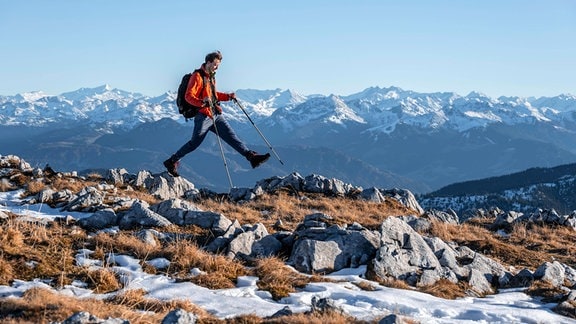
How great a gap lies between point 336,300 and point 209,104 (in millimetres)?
8603

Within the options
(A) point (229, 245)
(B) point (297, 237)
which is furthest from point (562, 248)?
(A) point (229, 245)

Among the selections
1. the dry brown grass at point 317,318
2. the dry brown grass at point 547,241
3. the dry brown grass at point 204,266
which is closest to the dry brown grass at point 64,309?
the dry brown grass at point 317,318

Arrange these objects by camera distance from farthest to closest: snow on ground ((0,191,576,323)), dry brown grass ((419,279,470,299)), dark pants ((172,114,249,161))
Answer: dark pants ((172,114,249,161))
dry brown grass ((419,279,470,299))
snow on ground ((0,191,576,323))

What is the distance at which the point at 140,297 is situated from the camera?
8.71 m

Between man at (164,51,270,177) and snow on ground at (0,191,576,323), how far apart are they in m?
6.67

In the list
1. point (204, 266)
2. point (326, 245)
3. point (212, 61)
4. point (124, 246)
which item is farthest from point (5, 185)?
point (326, 245)

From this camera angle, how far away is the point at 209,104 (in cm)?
1670

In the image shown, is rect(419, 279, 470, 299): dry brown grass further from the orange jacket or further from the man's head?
the man's head

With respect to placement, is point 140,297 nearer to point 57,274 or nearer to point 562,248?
point 57,274

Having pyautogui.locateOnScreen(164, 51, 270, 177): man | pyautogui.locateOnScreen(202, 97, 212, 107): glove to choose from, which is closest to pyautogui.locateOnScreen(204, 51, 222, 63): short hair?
pyautogui.locateOnScreen(164, 51, 270, 177): man

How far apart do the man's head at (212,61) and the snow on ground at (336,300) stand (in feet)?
23.6

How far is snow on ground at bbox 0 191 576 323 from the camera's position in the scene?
907 centimetres

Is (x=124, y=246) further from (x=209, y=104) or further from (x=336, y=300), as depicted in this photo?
(x=209, y=104)

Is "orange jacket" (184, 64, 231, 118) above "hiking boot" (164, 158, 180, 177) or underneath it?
above
